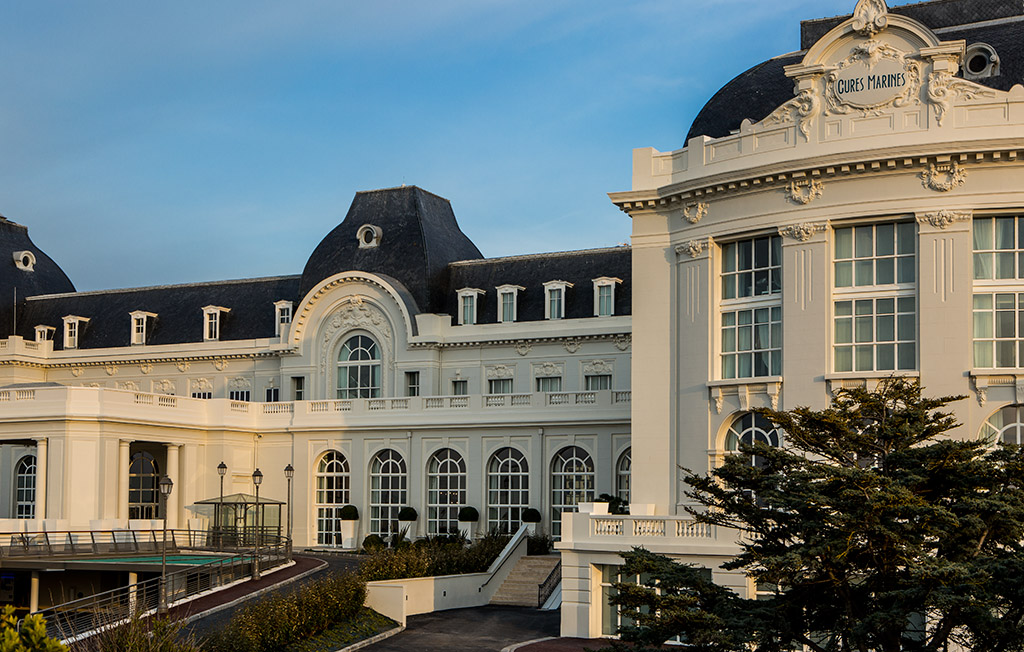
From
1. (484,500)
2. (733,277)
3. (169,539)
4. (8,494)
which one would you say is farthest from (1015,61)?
(8,494)

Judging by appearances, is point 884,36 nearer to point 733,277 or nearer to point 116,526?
point 733,277

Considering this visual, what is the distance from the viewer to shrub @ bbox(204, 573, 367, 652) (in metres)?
29.7

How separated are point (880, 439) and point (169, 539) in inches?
1306

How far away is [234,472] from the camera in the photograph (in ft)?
185

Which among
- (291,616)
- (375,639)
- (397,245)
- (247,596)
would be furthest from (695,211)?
(397,245)

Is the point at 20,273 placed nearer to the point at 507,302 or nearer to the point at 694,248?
the point at 507,302

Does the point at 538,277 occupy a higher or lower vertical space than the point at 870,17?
lower

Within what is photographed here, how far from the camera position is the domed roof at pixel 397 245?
5997cm

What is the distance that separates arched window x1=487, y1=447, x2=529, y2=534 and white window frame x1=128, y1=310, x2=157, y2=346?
76.5ft

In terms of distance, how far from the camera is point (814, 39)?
4306 cm

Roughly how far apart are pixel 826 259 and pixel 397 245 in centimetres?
2852

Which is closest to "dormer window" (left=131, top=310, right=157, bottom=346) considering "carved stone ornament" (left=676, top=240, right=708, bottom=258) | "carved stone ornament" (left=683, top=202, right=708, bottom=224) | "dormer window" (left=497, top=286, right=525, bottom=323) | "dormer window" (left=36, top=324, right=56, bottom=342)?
"dormer window" (left=36, top=324, right=56, bottom=342)

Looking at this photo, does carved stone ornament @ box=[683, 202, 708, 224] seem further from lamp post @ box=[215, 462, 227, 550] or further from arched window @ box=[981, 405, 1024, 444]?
lamp post @ box=[215, 462, 227, 550]

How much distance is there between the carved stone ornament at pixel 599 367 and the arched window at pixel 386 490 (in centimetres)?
881
